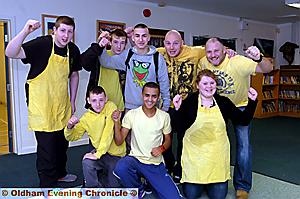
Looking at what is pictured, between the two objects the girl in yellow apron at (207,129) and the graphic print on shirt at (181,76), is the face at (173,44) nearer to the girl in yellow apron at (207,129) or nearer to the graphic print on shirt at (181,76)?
the graphic print on shirt at (181,76)

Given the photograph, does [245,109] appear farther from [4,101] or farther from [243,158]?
[4,101]

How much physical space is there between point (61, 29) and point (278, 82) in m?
6.90

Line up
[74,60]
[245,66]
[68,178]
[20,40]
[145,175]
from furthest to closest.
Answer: [68,178] → [74,60] → [145,175] → [245,66] → [20,40]

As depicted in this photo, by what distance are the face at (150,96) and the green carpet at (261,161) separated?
1.20 metres

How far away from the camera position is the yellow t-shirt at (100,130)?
280 centimetres

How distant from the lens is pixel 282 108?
8414mm

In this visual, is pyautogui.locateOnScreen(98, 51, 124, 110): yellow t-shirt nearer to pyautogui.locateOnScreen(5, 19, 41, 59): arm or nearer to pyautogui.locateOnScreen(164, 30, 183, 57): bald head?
pyautogui.locateOnScreen(164, 30, 183, 57): bald head

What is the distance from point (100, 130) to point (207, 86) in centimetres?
96

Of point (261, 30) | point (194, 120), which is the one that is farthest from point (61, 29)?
point (261, 30)

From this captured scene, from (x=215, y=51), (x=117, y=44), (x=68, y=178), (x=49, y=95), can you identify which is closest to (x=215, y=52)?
(x=215, y=51)

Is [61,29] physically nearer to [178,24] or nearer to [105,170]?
[105,170]

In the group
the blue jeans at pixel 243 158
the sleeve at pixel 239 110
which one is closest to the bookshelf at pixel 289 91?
the blue jeans at pixel 243 158

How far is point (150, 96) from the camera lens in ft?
8.75

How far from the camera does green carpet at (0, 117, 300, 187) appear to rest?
11.5 ft
